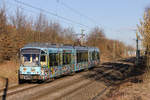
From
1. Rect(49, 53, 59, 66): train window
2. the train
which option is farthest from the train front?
Rect(49, 53, 59, 66): train window

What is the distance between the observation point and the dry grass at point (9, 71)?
16.6m

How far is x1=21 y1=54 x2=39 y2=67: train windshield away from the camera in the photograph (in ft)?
51.4

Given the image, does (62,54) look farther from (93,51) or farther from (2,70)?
(93,51)

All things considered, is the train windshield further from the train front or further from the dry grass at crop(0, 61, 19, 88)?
the dry grass at crop(0, 61, 19, 88)

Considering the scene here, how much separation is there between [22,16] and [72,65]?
26.2 feet

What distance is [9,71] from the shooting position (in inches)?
723

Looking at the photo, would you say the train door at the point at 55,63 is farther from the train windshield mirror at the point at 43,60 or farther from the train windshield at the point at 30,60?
the train windshield at the point at 30,60

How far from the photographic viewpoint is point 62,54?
1898cm

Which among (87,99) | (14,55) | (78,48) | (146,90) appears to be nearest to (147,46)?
(146,90)

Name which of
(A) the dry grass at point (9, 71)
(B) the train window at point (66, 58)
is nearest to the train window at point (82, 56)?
(B) the train window at point (66, 58)

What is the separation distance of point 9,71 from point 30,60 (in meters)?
3.57

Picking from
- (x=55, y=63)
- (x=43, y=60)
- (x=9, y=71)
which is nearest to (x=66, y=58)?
(x=55, y=63)

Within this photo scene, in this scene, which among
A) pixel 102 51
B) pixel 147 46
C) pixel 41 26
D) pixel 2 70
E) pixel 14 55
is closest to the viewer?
pixel 147 46

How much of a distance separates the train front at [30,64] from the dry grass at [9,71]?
4.48 ft
